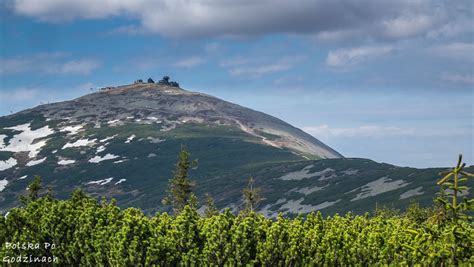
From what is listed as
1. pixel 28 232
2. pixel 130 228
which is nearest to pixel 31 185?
pixel 28 232

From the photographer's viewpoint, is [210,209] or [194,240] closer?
[194,240]

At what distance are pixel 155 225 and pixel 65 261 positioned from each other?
20.7 feet

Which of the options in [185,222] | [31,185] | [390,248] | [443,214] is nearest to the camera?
[443,214]

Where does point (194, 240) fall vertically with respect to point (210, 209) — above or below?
above

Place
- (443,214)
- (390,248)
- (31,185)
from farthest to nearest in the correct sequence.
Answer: (31,185)
(390,248)
(443,214)

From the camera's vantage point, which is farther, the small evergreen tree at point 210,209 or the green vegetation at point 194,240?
the small evergreen tree at point 210,209

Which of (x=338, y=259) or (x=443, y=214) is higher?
(x=443, y=214)

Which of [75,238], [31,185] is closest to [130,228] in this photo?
[75,238]

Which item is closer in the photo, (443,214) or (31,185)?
(443,214)

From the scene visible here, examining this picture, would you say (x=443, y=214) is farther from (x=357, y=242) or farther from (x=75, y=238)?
(x=75, y=238)

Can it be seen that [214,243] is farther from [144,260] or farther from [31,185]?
[31,185]

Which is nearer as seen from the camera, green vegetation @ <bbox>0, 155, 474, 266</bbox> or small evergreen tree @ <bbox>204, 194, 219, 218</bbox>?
green vegetation @ <bbox>0, 155, 474, 266</bbox>

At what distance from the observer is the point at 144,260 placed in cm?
3719

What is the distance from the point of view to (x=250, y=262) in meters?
37.2
